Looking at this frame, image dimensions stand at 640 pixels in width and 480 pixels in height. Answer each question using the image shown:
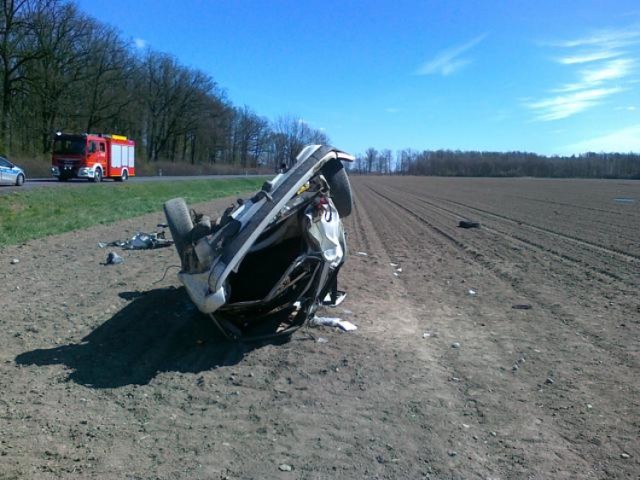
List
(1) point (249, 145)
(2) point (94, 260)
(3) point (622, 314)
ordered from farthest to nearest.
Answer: (1) point (249, 145)
(2) point (94, 260)
(3) point (622, 314)

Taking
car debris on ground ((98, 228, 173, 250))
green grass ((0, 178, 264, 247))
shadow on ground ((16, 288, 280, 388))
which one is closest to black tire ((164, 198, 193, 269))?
shadow on ground ((16, 288, 280, 388))

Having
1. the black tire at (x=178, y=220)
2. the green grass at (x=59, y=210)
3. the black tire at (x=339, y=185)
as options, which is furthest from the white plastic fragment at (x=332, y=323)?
the green grass at (x=59, y=210)

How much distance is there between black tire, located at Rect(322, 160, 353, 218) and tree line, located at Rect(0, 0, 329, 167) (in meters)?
20.8

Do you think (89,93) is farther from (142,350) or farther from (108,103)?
(142,350)

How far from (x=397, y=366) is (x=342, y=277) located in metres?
4.27

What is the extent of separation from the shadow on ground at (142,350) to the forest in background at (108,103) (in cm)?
480

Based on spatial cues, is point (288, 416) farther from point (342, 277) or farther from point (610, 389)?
point (342, 277)

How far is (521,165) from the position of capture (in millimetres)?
149250

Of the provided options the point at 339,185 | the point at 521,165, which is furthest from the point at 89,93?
the point at 521,165

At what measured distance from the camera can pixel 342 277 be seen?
9617 millimetres

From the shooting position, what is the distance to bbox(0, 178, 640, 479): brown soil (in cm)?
371

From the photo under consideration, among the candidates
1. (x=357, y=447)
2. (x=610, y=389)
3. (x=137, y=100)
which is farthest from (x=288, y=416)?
(x=137, y=100)

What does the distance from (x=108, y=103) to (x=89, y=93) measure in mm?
3001

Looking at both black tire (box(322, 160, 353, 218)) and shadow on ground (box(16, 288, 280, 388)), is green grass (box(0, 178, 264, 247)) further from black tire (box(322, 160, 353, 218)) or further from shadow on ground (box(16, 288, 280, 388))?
black tire (box(322, 160, 353, 218))
